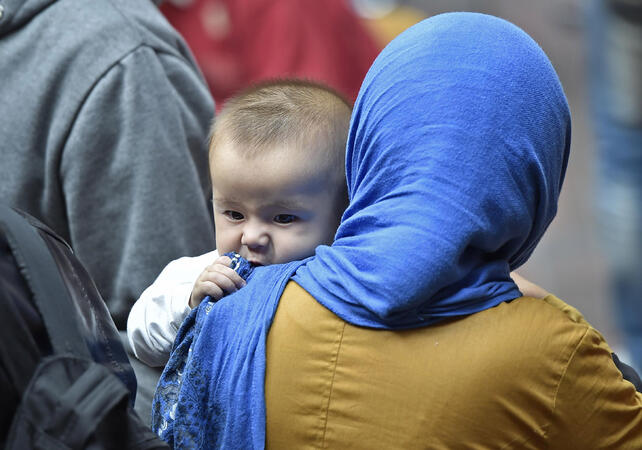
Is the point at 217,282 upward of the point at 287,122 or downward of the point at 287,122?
downward

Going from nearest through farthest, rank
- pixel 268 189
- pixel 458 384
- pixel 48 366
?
1. pixel 48 366
2. pixel 458 384
3. pixel 268 189

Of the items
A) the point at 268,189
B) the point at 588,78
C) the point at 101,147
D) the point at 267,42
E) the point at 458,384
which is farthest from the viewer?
the point at 588,78

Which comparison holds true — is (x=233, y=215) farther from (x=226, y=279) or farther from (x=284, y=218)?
(x=226, y=279)

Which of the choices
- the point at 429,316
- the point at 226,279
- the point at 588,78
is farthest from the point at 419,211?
the point at 588,78

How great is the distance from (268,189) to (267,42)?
2954 mm

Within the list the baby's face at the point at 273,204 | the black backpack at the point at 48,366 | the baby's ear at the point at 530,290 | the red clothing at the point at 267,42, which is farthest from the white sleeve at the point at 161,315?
the red clothing at the point at 267,42

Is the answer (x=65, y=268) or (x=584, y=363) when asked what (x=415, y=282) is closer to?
(x=584, y=363)

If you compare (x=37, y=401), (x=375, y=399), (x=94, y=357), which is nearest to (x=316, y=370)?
(x=375, y=399)

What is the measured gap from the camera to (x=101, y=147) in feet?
7.89

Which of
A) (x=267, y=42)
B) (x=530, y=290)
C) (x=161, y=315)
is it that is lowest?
(x=267, y=42)

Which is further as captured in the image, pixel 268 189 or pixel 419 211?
pixel 268 189

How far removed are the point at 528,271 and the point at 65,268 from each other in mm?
4562

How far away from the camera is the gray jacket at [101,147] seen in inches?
94.1

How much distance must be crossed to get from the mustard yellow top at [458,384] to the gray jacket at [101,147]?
0.87 meters
